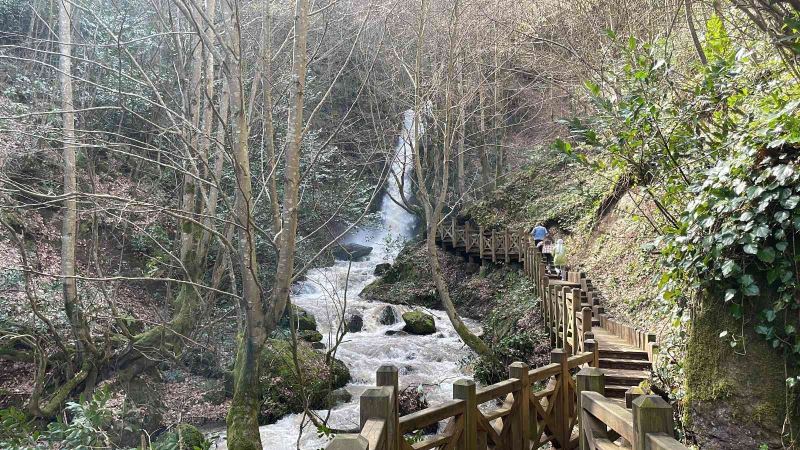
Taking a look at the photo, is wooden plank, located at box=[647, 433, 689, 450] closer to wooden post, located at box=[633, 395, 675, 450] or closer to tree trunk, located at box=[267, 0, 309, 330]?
wooden post, located at box=[633, 395, 675, 450]

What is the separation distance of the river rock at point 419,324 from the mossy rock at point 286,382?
439 cm

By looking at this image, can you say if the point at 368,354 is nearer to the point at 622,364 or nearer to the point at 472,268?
the point at 622,364

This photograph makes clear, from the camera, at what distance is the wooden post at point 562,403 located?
564 cm

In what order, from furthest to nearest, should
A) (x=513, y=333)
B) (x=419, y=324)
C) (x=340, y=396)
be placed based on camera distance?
(x=419, y=324) < (x=513, y=333) < (x=340, y=396)

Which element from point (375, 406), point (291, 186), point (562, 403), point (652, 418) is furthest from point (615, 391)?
point (652, 418)

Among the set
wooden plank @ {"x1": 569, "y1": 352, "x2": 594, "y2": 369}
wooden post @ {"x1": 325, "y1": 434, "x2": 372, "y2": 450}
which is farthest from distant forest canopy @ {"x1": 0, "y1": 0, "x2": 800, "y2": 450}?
wooden post @ {"x1": 325, "y1": 434, "x2": 372, "y2": 450}

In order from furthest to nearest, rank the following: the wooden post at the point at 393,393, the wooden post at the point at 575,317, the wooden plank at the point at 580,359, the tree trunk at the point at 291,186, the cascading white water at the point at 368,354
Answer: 1. the cascading white water at the point at 368,354
2. the wooden post at the point at 575,317
3. the wooden plank at the point at 580,359
4. the tree trunk at the point at 291,186
5. the wooden post at the point at 393,393

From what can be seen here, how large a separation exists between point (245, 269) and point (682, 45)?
10149mm

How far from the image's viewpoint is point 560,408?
→ 5.71 meters

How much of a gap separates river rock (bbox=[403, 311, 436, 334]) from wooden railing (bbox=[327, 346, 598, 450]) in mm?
8950

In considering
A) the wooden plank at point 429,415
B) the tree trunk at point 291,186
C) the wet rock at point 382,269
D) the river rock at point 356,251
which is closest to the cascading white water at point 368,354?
the wet rock at point 382,269

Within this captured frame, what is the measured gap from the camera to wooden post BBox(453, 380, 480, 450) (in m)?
4.02

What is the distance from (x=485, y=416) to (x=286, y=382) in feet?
23.0

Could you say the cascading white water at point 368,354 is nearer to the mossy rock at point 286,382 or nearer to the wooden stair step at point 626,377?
the mossy rock at point 286,382
